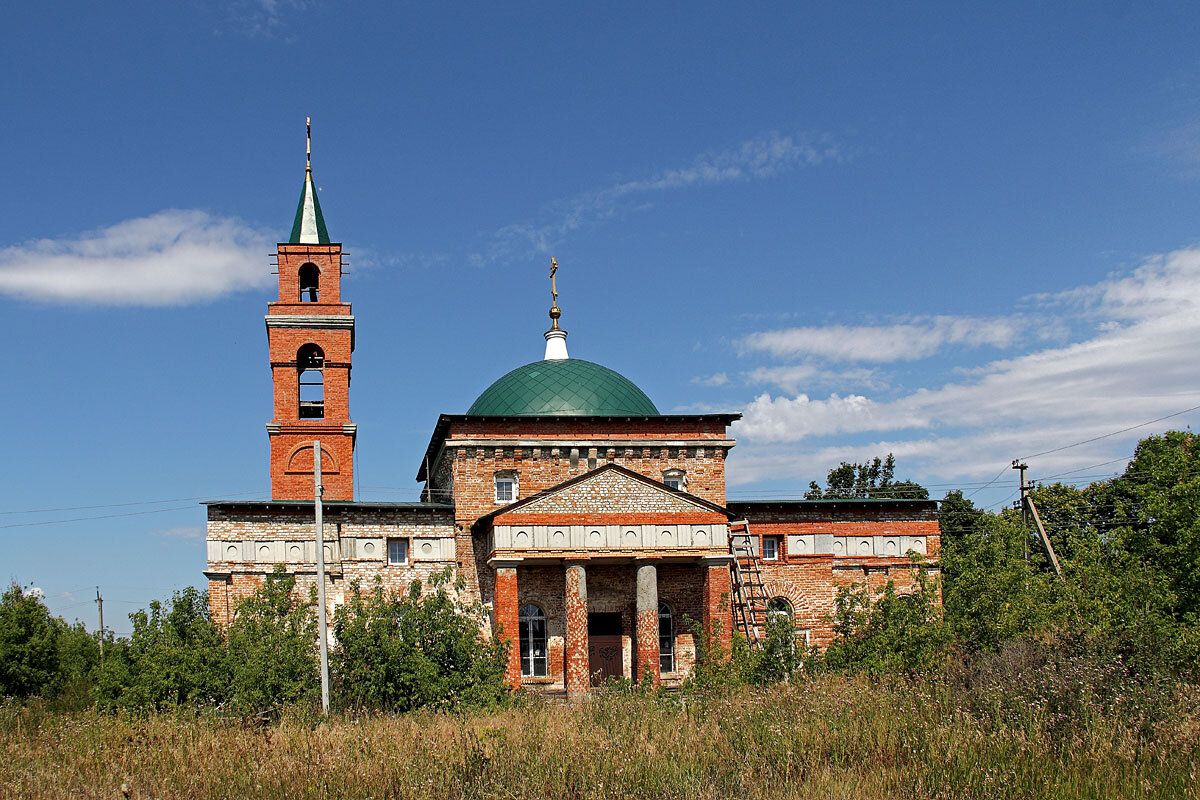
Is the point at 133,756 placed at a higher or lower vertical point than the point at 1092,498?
lower

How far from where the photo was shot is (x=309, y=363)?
33688 mm

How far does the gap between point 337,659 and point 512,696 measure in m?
3.85

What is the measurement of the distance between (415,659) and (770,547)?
1317cm

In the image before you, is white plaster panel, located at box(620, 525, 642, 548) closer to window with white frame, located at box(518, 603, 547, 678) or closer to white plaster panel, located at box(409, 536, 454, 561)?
window with white frame, located at box(518, 603, 547, 678)

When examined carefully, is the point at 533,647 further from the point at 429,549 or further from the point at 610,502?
the point at 610,502

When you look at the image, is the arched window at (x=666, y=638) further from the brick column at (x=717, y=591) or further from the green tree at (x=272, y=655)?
the green tree at (x=272, y=655)

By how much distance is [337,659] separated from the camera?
69.4 ft

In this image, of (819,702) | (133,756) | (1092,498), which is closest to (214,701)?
(133,756)

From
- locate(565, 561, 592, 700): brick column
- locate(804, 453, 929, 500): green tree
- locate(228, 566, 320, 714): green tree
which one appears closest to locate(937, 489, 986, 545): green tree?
locate(804, 453, 929, 500): green tree

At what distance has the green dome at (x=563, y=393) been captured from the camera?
101 feet

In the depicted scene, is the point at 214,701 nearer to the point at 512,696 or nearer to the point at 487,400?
the point at 512,696

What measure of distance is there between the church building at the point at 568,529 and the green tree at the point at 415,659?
67.0 inches

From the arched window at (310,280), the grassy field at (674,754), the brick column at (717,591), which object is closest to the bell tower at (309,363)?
the arched window at (310,280)

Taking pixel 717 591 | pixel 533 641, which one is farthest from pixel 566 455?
pixel 717 591
